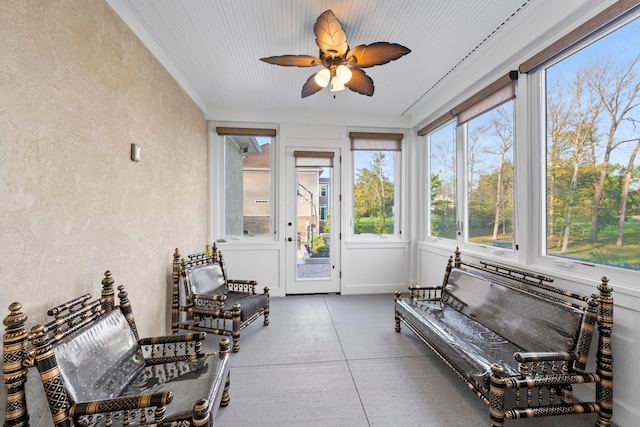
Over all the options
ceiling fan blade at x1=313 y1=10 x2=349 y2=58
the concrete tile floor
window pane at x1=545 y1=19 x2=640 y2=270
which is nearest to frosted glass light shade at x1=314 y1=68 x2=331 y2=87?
ceiling fan blade at x1=313 y1=10 x2=349 y2=58

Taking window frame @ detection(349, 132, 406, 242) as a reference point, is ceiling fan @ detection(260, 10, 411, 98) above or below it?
above

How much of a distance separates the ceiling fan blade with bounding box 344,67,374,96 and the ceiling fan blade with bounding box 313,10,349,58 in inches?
9.3

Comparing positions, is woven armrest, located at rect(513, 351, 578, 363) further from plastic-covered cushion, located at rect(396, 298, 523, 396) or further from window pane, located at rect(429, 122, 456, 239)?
window pane, located at rect(429, 122, 456, 239)

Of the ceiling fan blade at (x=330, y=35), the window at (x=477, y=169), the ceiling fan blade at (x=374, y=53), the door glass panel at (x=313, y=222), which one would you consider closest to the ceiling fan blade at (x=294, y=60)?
the ceiling fan blade at (x=330, y=35)

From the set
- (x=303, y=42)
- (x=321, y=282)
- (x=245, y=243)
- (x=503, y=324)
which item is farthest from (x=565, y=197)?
(x=245, y=243)

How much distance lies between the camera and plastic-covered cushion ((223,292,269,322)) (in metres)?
2.79

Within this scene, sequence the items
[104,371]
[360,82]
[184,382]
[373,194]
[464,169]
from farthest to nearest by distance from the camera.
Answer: [373,194] < [464,169] < [360,82] < [184,382] < [104,371]

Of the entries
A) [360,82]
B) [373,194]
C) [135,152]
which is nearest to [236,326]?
[135,152]

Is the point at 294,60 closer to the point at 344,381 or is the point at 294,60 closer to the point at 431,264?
the point at 344,381

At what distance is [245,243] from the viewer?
418 cm

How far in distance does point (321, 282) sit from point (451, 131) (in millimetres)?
2860

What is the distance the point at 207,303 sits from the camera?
284 cm

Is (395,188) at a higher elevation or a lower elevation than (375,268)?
higher

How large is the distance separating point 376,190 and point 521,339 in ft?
9.27
